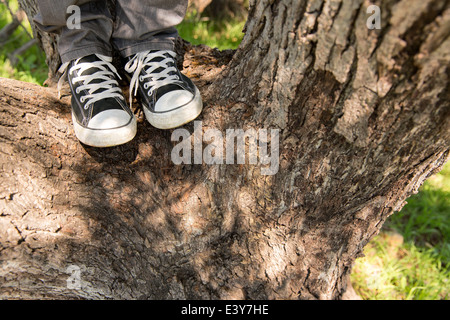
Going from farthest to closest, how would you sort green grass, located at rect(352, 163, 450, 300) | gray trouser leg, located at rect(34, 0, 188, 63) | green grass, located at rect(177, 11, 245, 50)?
green grass, located at rect(177, 11, 245, 50) → green grass, located at rect(352, 163, 450, 300) → gray trouser leg, located at rect(34, 0, 188, 63)

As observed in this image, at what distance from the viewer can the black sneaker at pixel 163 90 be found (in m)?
1.44

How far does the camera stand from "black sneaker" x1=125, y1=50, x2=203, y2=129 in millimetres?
1443

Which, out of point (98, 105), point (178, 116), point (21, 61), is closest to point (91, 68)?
point (98, 105)

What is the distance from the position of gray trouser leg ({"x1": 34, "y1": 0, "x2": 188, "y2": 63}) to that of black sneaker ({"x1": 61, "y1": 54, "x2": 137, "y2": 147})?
70mm

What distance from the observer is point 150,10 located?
1568 mm

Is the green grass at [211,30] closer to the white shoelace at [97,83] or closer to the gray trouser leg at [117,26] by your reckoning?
the gray trouser leg at [117,26]

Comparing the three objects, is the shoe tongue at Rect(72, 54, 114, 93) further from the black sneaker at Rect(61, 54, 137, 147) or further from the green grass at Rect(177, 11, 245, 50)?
the green grass at Rect(177, 11, 245, 50)

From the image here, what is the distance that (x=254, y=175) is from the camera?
147 cm

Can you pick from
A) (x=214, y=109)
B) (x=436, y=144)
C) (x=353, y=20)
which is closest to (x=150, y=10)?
(x=214, y=109)

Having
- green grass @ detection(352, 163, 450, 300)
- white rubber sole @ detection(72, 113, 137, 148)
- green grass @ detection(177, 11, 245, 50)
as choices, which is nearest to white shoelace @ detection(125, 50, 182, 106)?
white rubber sole @ detection(72, 113, 137, 148)

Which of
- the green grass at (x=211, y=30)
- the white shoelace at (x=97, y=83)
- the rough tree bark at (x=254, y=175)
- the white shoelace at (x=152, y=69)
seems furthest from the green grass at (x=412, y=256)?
the green grass at (x=211, y=30)

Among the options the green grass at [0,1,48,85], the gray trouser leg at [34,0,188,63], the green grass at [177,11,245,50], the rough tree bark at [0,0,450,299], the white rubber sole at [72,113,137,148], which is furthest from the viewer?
→ the green grass at [177,11,245,50]

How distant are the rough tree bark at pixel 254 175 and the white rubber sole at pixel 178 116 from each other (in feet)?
0.24

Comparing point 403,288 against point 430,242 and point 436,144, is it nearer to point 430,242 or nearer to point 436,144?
point 430,242
